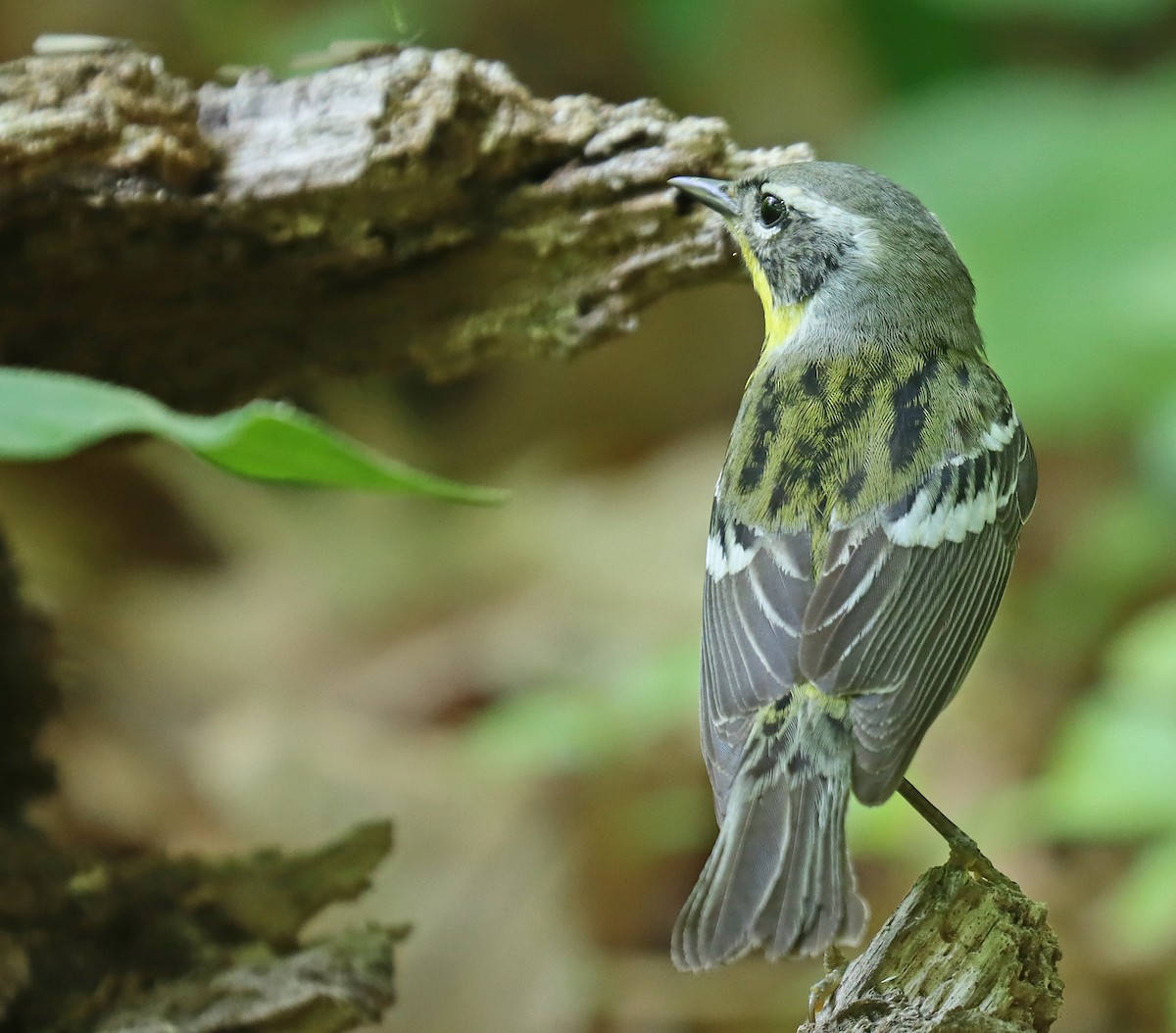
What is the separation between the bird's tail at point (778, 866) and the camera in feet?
8.10

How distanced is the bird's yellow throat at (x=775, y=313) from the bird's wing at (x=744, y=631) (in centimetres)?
62

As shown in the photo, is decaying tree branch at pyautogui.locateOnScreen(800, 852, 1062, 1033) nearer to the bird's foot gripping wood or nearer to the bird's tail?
the bird's tail

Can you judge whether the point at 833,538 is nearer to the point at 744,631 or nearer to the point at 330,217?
the point at 744,631

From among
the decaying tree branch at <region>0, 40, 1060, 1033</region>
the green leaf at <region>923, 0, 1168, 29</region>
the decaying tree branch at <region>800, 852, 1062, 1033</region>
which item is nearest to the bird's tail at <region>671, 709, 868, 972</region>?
the decaying tree branch at <region>800, 852, 1062, 1033</region>

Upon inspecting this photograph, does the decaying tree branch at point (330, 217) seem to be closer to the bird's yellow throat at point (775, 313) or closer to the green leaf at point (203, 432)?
the bird's yellow throat at point (775, 313)

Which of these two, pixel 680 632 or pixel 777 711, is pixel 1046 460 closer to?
pixel 680 632

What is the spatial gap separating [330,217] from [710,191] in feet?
2.69

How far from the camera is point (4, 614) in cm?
356

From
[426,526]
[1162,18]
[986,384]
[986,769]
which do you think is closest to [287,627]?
[426,526]

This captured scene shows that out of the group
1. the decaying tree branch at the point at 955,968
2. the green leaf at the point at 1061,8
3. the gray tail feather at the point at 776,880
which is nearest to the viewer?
the decaying tree branch at the point at 955,968

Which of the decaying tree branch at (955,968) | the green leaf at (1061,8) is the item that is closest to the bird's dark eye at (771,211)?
the decaying tree branch at (955,968)

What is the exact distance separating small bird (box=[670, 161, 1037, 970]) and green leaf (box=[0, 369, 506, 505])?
768 mm

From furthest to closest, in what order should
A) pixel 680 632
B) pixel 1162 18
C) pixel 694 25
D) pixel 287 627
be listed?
pixel 1162 18, pixel 287 627, pixel 694 25, pixel 680 632

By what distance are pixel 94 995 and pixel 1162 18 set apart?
7.24 m
